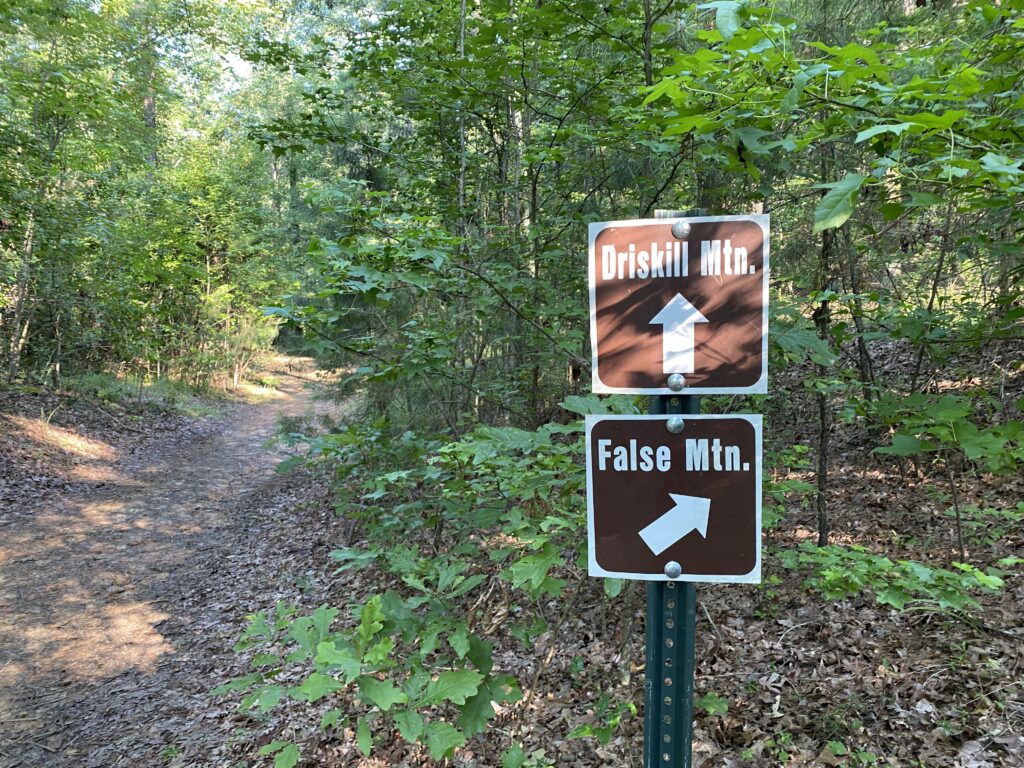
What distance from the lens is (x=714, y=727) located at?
12.2 feet

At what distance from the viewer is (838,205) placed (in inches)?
56.4

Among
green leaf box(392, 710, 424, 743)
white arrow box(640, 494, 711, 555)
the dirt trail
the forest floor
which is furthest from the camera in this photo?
the dirt trail

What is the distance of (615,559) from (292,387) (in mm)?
26153

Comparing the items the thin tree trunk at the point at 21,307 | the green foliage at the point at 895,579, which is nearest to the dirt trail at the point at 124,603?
the thin tree trunk at the point at 21,307

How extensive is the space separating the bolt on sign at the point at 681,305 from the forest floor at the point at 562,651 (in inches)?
66.7

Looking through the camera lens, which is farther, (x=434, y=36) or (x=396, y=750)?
(x=434, y=36)

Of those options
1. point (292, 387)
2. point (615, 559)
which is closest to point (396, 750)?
point (615, 559)

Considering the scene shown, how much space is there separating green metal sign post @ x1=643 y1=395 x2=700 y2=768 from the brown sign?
65mm

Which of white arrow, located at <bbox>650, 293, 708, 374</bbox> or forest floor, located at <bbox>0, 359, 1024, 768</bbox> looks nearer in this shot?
white arrow, located at <bbox>650, 293, 708, 374</bbox>

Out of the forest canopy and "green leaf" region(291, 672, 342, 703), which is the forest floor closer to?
the forest canopy

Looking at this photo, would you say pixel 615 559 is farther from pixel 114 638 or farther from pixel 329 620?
pixel 114 638

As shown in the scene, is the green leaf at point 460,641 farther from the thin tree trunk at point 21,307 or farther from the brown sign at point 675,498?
the thin tree trunk at point 21,307

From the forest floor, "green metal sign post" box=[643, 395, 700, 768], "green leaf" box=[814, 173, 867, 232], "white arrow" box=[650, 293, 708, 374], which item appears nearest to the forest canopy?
"green leaf" box=[814, 173, 867, 232]

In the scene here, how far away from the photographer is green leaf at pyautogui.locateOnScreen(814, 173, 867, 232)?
1408 millimetres
